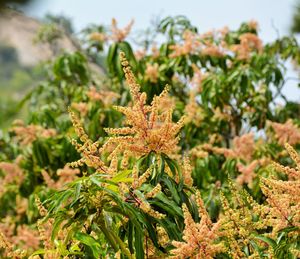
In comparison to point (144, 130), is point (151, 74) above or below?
above

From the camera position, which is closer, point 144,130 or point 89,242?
point 89,242

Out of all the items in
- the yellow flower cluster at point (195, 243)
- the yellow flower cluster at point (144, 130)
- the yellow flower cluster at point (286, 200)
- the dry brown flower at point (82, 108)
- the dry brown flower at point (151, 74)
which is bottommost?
the yellow flower cluster at point (195, 243)

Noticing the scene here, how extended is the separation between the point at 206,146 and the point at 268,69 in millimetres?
1152

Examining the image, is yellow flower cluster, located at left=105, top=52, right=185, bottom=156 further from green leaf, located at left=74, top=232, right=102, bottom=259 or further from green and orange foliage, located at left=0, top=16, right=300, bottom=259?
green leaf, located at left=74, top=232, right=102, bottom=259

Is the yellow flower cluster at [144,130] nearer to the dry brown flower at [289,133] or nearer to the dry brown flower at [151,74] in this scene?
the dry brown flower at [289,133]

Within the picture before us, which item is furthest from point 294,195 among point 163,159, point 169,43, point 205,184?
point 169,43

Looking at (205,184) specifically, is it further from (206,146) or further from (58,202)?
(58,202)

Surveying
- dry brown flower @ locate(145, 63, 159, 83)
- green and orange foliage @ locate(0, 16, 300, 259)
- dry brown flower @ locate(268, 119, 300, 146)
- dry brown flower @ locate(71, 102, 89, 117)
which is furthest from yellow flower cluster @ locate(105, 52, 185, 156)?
dry brown flower @ locate(71, 102, 89, 117)

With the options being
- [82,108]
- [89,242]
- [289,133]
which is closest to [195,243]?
[89,242]

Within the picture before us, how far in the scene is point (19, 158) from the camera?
19.4ft

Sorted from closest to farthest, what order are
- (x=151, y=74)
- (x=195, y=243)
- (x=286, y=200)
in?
(x=195, y=243) < (x=286, y=200) < (x=151, y=74)

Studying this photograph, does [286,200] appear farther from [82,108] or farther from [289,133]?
[82,108]

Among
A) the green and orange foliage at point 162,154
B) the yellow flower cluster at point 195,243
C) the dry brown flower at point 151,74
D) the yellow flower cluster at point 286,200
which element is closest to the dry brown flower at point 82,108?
the green and orange foliage at point 162,154

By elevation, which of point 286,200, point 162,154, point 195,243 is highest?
point 162,154
